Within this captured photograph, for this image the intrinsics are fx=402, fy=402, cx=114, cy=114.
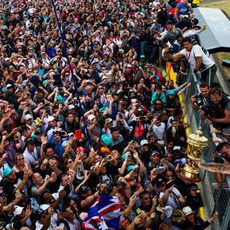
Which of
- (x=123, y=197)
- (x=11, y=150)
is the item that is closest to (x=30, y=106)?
(x=11, y=150)

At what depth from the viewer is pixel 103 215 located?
6281 mm

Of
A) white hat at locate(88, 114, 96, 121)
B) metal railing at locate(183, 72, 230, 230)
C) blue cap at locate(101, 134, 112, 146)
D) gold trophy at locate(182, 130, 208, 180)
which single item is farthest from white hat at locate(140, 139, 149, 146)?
gold trophy at locate(182, 130, 208, 180)

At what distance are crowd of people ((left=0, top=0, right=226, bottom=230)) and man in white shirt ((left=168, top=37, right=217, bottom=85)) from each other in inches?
0.8

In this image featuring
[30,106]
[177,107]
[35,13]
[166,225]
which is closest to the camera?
[166,225]

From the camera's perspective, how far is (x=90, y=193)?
7.06 m

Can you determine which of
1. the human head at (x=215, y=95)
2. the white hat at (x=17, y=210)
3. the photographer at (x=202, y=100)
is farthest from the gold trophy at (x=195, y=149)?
the white hat at (x=17, y=210)

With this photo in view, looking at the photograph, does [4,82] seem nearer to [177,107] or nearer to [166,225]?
[177,107]

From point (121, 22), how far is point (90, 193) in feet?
38.0

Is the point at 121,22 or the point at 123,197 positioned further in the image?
the point at 121,22

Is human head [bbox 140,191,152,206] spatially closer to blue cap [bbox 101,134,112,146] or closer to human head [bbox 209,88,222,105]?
human head [bbox 209,88,222,105]

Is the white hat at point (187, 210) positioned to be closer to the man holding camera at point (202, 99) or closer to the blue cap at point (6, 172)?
the man holding camera at point (202, 99)

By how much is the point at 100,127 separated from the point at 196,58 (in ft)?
10.0

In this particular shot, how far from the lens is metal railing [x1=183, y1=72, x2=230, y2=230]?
17.0ft

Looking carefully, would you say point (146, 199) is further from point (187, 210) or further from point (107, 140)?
point (107, 140)
